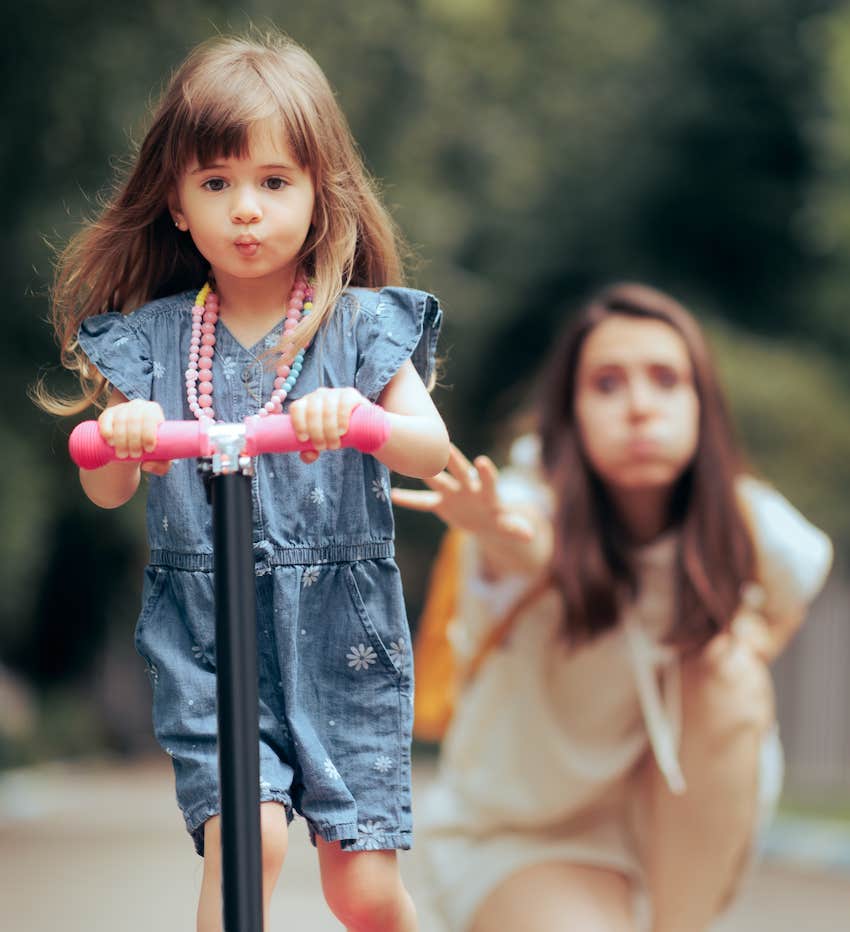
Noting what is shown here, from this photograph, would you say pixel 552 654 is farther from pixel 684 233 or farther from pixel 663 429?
pixel 684 233

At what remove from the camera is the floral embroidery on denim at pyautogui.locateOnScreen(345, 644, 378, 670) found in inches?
92.7

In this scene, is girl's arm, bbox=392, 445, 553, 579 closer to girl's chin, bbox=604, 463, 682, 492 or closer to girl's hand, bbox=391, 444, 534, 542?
girl's hand, bbox=391, 444, 534, 542

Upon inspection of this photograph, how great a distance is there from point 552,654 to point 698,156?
57.7 feet

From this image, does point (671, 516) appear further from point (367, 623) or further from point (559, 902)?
point (367, 623)

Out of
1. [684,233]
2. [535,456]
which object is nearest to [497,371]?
[684,233]

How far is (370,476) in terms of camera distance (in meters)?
2.41

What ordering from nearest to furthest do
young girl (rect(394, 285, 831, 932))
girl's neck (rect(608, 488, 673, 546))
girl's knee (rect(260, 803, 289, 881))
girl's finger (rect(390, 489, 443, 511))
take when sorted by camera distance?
girl's knee (rect(260, 803, 289, 881)) → girl's finger (rect(390, 489, 443, 511)) → young girl (rect(394, 285, 831, 932)) → girl's neck (rect(608, 488, 673, 546))

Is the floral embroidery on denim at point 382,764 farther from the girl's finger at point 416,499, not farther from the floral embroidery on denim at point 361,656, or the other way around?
the girl's finger at point 416,499

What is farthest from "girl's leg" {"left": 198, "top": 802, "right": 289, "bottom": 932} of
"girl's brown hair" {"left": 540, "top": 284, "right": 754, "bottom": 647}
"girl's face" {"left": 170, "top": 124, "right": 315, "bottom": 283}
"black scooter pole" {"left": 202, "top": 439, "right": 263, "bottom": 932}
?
"girl's brown hair" {"left": 540, "top": 284, "right": 754, "bottom": 647}

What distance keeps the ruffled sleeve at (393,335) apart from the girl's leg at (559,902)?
1.82 metres

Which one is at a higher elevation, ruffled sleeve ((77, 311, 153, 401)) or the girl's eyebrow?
the girl's eyebrow

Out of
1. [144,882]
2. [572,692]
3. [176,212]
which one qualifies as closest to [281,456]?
[176,212]

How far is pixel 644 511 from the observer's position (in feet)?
13.6

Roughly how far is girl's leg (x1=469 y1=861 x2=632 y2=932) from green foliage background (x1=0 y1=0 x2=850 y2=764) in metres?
6.40
